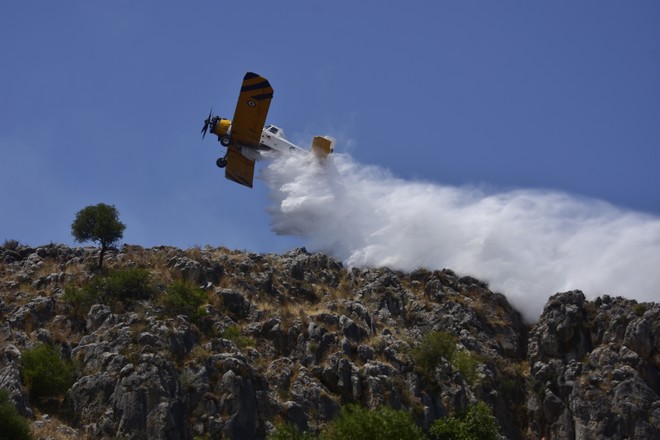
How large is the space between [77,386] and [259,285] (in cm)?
1402

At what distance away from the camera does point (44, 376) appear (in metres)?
40.8

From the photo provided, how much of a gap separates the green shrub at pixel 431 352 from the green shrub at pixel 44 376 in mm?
16967

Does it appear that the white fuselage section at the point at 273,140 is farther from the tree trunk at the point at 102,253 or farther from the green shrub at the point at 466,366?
the green shrub at the point at 466,366

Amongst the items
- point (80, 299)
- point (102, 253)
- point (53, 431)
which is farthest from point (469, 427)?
point (102, 253)

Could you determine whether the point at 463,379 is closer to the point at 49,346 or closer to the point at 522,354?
the point at 522,354

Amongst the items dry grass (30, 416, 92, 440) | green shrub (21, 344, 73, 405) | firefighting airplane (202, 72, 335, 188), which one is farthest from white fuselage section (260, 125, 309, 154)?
dry grass (30, 416, 92, 440)

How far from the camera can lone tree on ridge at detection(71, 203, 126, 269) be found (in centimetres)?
5447

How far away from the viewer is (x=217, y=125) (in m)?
55.7

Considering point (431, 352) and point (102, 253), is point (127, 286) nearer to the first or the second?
point (102, 253)

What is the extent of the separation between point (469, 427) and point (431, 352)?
5.45 meters

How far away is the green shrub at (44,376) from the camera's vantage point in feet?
134

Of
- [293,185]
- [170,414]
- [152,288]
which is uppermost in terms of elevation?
[293,185]

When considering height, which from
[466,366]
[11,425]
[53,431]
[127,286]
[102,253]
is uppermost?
[102,253]

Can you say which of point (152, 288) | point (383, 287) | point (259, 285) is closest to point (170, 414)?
point (152, 288)
